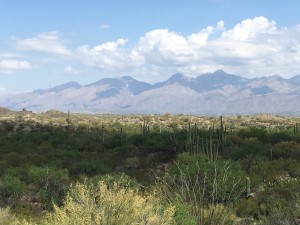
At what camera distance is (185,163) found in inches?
1039

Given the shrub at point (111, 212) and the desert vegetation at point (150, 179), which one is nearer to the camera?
the shrub at point (111, 212)

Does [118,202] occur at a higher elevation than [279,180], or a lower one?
higher

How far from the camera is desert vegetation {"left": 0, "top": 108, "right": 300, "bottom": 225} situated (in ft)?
39.9

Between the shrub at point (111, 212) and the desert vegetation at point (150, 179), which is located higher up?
the shrub at point (111, 212)

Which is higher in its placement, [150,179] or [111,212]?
[111,212]

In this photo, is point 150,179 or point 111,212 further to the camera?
point 150,179

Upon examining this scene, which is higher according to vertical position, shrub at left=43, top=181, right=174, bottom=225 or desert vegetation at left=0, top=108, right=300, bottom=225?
shrub at left=43, top=181, right=174, bottom=225

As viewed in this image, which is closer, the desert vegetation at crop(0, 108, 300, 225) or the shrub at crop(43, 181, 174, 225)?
the shrub at crop(43, 181, 174, 225)

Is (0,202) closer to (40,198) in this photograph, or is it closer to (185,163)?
(40,198)

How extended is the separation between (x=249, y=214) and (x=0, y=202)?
41.8ft

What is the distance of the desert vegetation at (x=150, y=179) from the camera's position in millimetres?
12148

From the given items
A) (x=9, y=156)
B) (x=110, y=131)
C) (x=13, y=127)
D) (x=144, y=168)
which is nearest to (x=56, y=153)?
(x=9, y=156)

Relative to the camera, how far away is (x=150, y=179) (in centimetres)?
2398

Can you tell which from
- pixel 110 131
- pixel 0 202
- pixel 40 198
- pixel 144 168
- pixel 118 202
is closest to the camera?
pixel 118 202
